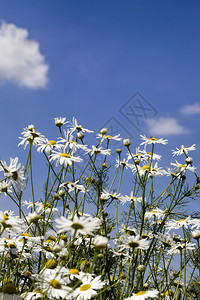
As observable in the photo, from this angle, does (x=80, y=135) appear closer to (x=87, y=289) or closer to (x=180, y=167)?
(x=180, y=167)

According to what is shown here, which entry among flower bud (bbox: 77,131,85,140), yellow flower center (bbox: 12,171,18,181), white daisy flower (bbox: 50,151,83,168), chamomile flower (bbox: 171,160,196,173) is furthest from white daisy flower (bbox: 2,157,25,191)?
chamomile flower (bbox: 171,160,196,173)

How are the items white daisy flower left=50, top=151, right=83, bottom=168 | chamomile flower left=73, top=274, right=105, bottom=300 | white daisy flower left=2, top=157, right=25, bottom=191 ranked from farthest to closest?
white daisy flower left=50, top=151, right=83, bottom=168 < white daisy flower left=2, top=157, right=25, bottom=191 < chamomile flower left=73, top=274, right=105, bottom=300

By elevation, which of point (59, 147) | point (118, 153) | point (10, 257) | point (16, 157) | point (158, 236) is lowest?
point (10, 257)

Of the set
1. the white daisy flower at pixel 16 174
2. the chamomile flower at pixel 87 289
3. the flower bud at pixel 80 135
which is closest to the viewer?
the chamomile flower at pixel 87 289

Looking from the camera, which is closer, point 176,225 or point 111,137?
point 176,225

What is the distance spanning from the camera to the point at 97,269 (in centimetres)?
140

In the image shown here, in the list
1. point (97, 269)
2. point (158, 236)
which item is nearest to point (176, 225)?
point (158, 236)

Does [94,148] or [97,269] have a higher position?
[94,148]

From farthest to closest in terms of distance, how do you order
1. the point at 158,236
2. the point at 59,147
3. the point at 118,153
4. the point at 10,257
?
the point at 118,153, the point at 59,147, the point at 158,236, the point at 10,257

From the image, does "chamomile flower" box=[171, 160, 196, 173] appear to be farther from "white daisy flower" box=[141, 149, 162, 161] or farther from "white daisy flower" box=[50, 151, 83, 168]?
"white daisy flower" box=[50, 151, 83, 168]

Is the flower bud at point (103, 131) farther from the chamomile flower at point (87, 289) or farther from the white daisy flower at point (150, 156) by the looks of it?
the chamomile flower at point (87, 289)

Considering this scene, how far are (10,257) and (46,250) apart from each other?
142 mm

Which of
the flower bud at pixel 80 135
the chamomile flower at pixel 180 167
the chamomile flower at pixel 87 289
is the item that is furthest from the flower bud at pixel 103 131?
the chamomile flower at pixel 87 289

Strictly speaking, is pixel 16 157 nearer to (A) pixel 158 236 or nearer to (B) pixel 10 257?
(B) pixel 10 257
